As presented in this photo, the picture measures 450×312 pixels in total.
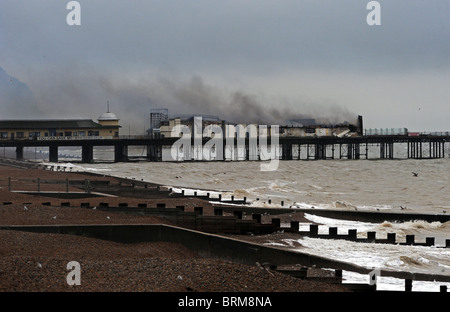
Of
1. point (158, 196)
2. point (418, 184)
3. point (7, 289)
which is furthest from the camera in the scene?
point (418, 184)

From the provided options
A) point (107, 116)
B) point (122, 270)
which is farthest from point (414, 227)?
point (107, 116)

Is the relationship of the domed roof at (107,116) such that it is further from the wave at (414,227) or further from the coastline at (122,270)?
the coastline at (122,270)

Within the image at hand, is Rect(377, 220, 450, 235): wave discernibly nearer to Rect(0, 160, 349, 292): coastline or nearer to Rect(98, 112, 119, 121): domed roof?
Rect(0, 160, 349, 292): coastline

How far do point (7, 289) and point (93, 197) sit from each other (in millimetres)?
23504

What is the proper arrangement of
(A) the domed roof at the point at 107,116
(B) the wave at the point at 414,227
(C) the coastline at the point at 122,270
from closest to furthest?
1. (C) the coastline at the point at 122,270
2. (B) the wave at the point at 414,227
3. (A) the domed roof at the point at 107,116

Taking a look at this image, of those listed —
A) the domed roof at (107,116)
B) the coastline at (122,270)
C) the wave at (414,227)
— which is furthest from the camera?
the domed roof at (107,116)

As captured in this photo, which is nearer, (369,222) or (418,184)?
(369,222)

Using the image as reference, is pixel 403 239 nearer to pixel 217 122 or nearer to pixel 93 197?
pixel 93 197

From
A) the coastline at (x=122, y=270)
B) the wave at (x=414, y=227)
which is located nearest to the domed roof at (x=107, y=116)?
the wave at (x=414, y=227)

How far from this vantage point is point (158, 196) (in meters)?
41.4

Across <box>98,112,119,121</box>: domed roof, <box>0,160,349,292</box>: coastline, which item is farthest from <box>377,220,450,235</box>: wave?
<box>98,112,119,121</box>: domed roof

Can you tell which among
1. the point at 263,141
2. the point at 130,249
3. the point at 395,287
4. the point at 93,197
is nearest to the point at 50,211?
the point at 130,249

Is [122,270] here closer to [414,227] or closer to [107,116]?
[414,227]

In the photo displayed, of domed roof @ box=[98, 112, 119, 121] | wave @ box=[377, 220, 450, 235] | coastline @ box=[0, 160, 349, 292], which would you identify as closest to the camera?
coastline @ box=[0, 160, 349, 292]
